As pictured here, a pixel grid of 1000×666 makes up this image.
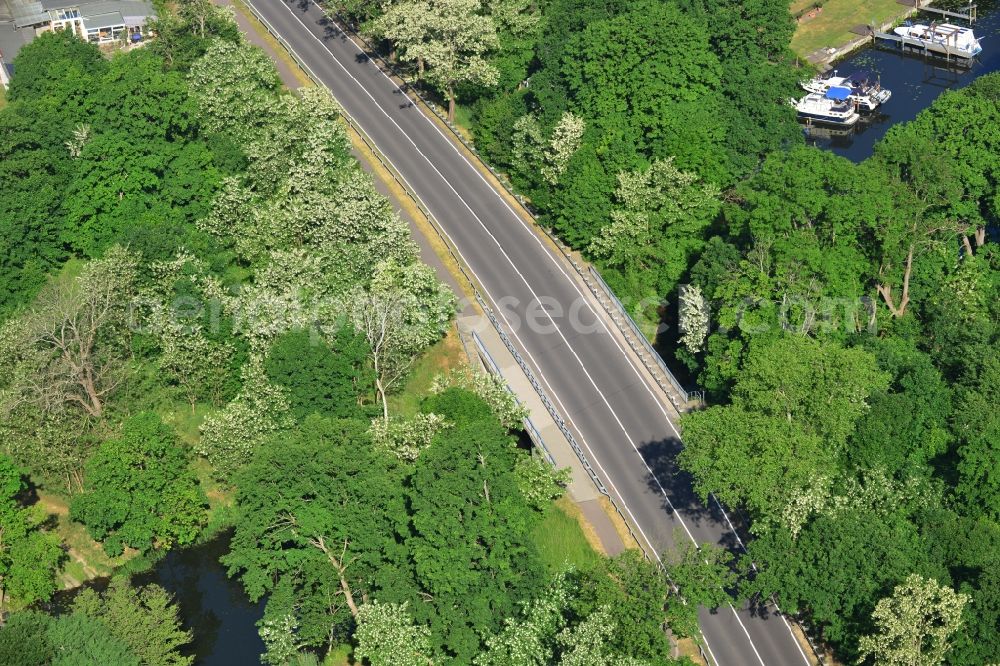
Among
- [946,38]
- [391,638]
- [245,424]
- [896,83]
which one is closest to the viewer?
[391,638]

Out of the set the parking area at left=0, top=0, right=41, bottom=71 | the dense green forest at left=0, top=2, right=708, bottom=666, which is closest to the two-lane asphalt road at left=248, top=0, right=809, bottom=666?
the dense green forest at left=0, top=2, right=708, bottom=666

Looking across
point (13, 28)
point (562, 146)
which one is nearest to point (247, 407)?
point (562, 146)

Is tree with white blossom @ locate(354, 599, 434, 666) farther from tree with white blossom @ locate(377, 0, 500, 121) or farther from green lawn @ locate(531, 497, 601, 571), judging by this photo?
tree with white blossom @ locate(377, 0, 500, 121)

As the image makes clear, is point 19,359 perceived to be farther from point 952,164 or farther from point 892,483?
point 952,164

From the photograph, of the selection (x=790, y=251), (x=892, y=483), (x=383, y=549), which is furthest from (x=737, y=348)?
(x=383, y=549)

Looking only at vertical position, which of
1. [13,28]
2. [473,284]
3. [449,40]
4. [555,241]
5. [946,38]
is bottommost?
[946,38]

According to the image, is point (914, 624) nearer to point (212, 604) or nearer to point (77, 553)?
point (212, 604)
